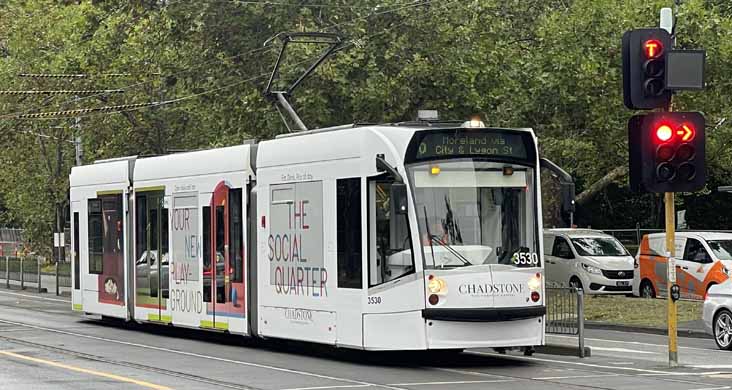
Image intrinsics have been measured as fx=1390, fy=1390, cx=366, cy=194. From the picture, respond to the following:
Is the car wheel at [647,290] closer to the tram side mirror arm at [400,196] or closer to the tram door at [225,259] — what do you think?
the tram door at [225,259]

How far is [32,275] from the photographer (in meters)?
54.5

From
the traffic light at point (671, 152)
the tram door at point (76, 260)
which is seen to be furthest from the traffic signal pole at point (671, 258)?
the tram door at point (76, 260)

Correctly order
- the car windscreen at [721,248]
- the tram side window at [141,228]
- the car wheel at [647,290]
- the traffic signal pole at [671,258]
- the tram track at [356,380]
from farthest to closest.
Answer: the car wheel at [647,290] < the car windscreen at [721,248] < the tram side window at [141,228] < the traffic signal pole at [671,258] < the tram track at [356,380]

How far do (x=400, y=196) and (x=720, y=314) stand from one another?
277 inches

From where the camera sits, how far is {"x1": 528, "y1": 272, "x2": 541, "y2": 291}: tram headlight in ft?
59.6

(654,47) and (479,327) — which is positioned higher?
(654,47)

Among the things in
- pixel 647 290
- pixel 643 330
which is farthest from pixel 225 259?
pixel 647 290

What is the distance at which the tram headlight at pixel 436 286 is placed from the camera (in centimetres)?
1753

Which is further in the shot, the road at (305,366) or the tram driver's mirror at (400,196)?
the tram driver's mirror at (400,196)

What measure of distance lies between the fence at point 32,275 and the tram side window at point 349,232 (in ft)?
103

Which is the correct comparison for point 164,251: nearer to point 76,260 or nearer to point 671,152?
point 76,260

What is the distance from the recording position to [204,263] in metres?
23.0

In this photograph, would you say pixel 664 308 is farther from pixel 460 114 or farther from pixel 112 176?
pixel 112 176

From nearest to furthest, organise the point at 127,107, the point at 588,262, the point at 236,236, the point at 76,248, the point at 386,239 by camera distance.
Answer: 1. the point at 386,239
2. the point at 236,236
3. the point at 76,248
4. the point at 588,262
5. the point at 127,107
